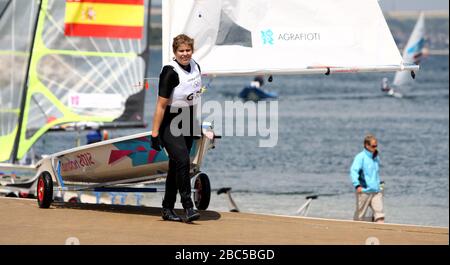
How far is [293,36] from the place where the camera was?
446 inches

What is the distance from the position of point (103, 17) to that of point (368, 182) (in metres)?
6.46

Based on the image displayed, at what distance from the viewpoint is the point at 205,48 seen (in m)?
11.1

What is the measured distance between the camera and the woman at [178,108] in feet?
32.8

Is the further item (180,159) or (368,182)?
(368,182)

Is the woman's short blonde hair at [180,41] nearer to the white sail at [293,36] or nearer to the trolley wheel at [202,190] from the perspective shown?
the white sail at [293,36]

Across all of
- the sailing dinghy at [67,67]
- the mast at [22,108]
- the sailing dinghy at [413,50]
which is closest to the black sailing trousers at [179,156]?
the sailing dinghy at [67,67]

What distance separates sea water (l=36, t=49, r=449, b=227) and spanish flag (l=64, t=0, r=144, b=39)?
66.2 inches

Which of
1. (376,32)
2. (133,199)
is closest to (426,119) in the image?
(133,199)

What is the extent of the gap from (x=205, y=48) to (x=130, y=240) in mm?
2679

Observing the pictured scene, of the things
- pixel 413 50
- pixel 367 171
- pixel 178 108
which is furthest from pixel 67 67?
pixel 413 50

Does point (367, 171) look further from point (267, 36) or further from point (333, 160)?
point (333, 160)

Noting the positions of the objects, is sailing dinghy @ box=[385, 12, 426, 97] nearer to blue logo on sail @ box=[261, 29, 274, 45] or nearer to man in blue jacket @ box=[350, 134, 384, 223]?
man in blue jacket @ box=[350, 134, 384, 223]

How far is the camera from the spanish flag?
740 inches

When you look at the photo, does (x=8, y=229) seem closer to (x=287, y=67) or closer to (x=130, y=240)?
(x=130, y=240)
